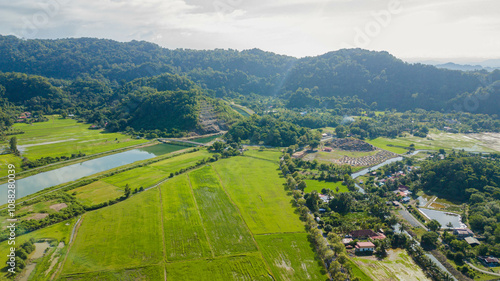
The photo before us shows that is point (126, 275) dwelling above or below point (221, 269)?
below

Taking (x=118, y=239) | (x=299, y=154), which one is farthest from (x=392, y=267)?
(x=299, y=154)

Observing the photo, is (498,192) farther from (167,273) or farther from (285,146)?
(167,273)

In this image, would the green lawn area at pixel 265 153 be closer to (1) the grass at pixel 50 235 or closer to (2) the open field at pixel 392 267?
(2) the open field at pixel 392 267

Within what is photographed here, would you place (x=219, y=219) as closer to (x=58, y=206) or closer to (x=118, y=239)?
(x=118, y=239)

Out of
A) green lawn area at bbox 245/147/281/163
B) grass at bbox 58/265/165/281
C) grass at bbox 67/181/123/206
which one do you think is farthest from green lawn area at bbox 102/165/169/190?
green lawn area at bbox 245/147/281/163

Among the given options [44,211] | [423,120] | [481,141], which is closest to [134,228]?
[44,211]

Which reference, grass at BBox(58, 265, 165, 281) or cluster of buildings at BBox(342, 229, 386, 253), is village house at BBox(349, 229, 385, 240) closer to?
cluster of buildings at BBox(342, 229, 386, 253)
